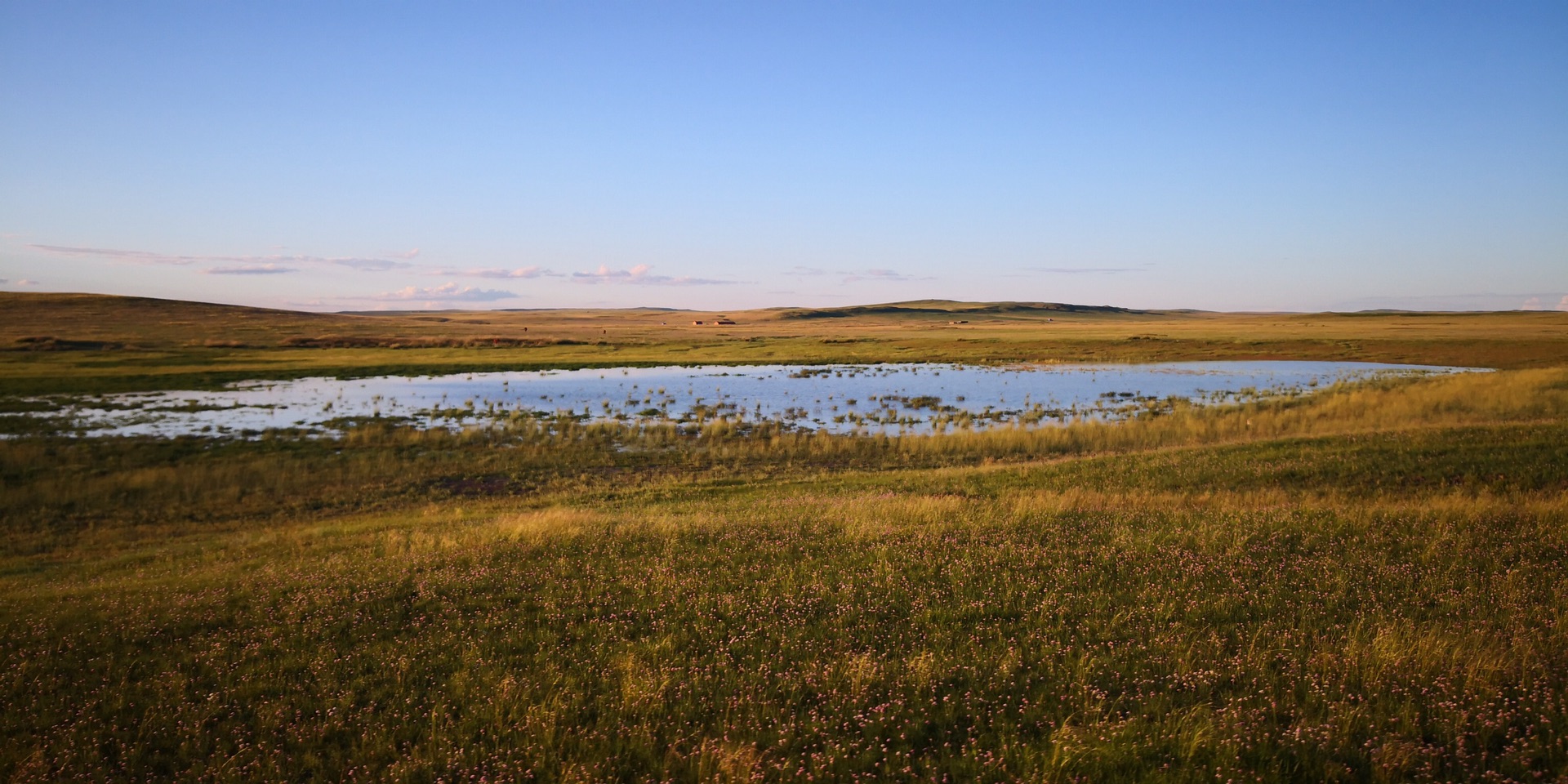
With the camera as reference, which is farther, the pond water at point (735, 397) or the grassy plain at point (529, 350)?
the grassy plain at point (529, 350)

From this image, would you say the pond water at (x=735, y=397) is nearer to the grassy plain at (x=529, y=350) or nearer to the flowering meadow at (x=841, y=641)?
the grassy plain at (x=529, y=350)

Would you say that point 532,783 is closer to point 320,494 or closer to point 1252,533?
point 1252,533

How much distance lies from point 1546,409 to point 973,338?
89025mm

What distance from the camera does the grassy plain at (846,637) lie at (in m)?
6.29

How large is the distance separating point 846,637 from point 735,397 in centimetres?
4138

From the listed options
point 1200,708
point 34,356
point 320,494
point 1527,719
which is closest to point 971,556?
point 1200,708

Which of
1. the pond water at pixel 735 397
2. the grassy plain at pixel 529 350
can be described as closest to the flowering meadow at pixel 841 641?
the pond water at pixel 735 397

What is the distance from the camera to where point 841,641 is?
8.32 m

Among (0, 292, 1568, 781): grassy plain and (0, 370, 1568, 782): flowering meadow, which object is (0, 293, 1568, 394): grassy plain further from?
(0, 370, 1568, 782): flowering meadow

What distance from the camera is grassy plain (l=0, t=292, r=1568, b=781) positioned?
6285mm

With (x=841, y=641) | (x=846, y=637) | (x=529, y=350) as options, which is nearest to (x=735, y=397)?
(x=846, y=637)

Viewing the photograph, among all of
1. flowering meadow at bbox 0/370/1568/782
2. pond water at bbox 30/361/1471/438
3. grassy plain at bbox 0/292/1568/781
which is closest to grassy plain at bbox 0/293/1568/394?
pond water at bbox 30/361/1471/438

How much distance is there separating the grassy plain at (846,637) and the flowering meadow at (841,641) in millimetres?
44

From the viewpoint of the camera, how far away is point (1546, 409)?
30656 mm
